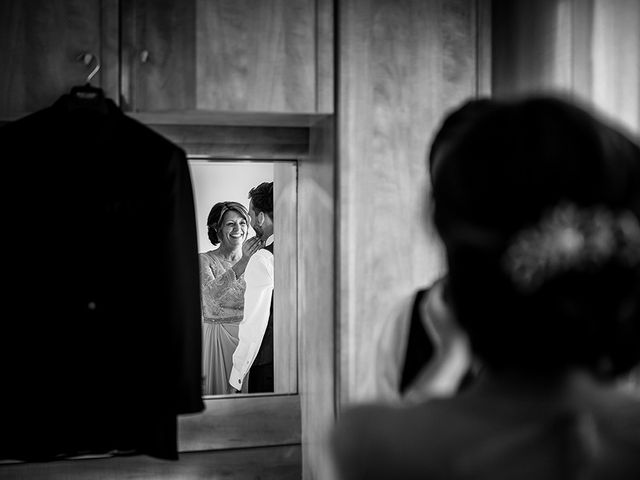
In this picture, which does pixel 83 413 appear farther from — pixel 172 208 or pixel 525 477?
pixel 525 477

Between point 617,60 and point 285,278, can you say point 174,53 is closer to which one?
point 285,278

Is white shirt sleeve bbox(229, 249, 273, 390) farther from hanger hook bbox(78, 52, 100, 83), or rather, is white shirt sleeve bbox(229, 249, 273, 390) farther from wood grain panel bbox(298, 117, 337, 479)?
hanger hook bbox(78, 52, 100, 83)

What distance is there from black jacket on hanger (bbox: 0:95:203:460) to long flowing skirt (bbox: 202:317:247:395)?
27cm

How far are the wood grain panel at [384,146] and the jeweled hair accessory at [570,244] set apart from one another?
1.10 m

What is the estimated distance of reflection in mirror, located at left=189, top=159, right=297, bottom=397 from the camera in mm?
1906

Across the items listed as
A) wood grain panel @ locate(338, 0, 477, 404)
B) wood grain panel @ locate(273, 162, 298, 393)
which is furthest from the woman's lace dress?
wood grain panel @ locate(338, 0, 477, 404)

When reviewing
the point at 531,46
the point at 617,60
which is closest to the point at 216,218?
the point at 531,46

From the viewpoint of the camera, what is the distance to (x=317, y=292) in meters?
1.85

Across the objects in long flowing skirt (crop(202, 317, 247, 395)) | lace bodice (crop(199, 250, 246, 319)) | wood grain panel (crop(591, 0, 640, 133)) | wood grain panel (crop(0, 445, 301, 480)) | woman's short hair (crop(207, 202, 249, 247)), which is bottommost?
wood grain panel (crop(0, 445, 301, 480))

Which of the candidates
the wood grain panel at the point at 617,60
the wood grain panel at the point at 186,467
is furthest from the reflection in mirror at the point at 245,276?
the wood grain panel at the point at 617,60

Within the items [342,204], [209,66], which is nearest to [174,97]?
[209,66]

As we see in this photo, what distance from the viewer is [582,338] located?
1.92 feet

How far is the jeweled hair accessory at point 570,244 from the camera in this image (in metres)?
0.56

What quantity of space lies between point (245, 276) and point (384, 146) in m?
0.56
